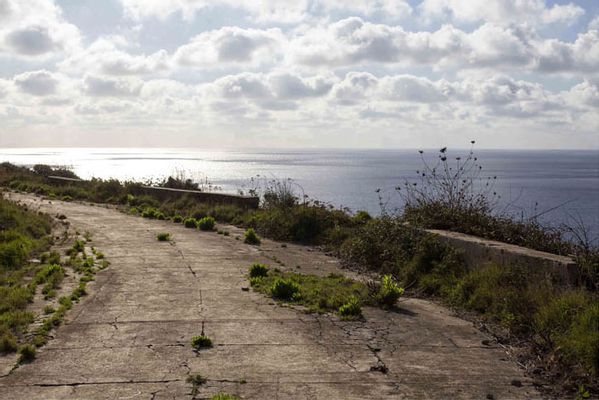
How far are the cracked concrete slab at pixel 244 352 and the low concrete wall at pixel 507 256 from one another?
4.12 ft

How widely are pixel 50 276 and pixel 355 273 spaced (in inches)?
204

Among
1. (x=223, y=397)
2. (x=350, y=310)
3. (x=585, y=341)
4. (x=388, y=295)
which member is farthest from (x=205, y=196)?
(x=223, y=397)

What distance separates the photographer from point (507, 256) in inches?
367

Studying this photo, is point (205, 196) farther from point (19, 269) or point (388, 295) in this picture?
point (388, 295)

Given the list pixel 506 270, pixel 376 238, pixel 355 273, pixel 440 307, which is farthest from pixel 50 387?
pixel 376 238

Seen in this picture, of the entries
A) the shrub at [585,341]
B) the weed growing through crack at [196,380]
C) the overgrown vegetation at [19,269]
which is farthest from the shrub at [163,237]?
the shrub at [585,341]

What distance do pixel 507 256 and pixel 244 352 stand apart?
15.3ft

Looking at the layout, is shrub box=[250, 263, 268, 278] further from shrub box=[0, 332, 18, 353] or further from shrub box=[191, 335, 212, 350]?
shrub box=[0, 332, 18, 353]

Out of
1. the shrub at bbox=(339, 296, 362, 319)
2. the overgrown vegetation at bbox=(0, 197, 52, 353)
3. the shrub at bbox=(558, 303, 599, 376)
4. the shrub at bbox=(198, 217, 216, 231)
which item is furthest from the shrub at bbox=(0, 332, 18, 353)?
the shrub at bbox=(198, 217, 216, 231)

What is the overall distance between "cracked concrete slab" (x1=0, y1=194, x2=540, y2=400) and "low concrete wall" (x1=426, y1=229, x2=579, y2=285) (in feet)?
4.12

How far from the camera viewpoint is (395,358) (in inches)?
251

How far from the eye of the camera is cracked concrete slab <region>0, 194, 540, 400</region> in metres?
5.45

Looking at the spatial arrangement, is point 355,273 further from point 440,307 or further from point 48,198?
point 48,198

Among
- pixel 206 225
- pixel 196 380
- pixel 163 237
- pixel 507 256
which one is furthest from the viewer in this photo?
pixel 206 225
